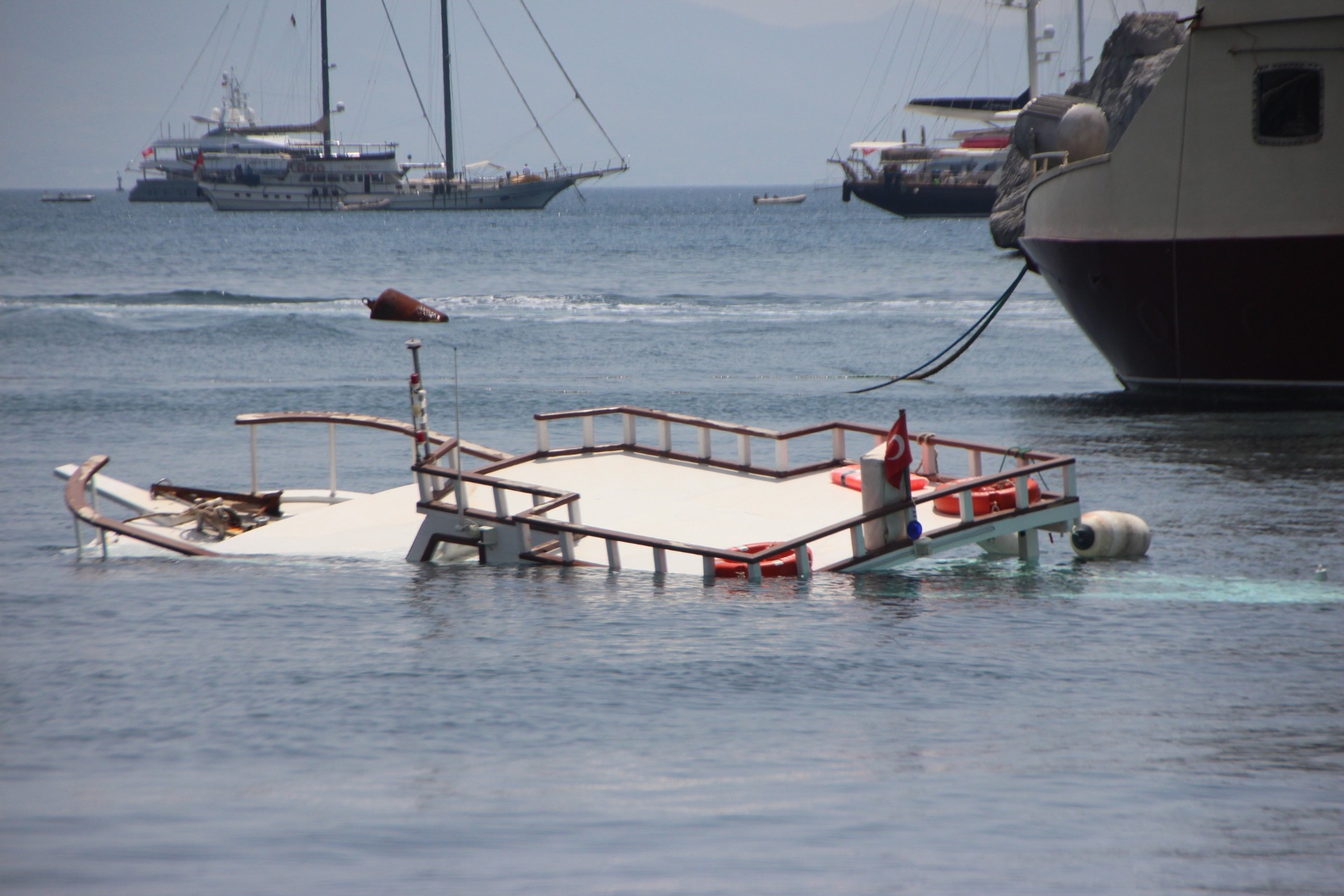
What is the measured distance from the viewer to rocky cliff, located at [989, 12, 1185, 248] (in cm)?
8169

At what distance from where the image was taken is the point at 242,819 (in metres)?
10.4

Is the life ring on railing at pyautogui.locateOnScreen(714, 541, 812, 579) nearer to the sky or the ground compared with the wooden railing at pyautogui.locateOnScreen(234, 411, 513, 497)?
nearer to the ground

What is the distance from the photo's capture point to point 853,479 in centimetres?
1912

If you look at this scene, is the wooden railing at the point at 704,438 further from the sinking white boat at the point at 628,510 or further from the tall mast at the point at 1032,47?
the tall mast at the point at 1032,47

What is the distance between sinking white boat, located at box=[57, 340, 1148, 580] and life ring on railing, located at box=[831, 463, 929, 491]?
0.12 feet

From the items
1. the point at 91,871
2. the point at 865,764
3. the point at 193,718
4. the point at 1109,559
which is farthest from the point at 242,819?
the point at 1109,559

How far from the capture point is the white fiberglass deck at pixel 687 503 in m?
17.4

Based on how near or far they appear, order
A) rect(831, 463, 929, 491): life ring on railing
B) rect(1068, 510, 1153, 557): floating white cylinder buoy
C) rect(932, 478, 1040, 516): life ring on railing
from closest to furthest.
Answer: rect(932, 478, 1040, 516): life ring on railing
rect(1068, 510, 1153, 557): floating white cylinder buoy
rect(831, 463, 929, 491): life ring on railing

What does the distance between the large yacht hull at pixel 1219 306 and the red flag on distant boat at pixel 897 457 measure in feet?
49.4

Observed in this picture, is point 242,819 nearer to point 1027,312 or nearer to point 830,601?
point 830,601

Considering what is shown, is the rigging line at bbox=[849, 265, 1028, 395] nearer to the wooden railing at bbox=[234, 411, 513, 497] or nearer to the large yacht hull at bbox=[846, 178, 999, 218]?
the wooden railing at bbox=[234, 411, 513, 497]

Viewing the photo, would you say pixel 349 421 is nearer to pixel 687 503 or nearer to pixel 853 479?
pixel 687 503

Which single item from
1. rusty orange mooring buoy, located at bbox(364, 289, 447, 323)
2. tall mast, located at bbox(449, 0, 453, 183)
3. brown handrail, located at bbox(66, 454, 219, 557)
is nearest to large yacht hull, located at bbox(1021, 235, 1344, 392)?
rusty orange mooring buoy, located at bbox(364, 289, 447, 323)

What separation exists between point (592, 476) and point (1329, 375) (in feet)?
56.4
